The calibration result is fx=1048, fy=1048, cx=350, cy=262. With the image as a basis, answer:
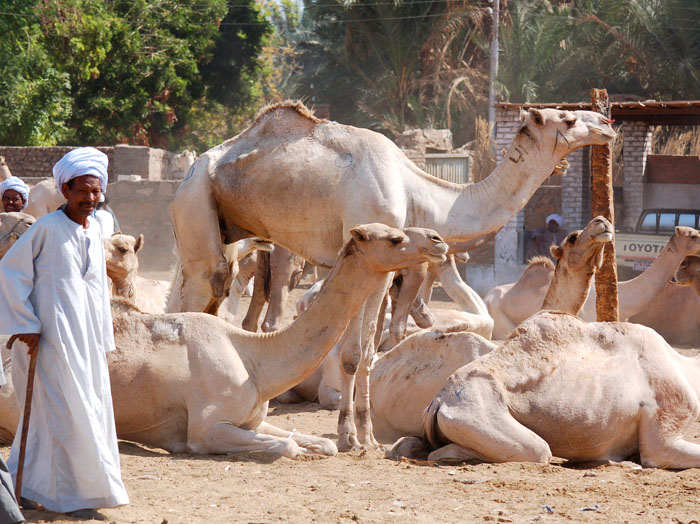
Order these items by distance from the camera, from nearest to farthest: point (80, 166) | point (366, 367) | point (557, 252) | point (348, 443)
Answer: point (80, 166)
point (348, 443)
point (366, 367)
point (557, 252)

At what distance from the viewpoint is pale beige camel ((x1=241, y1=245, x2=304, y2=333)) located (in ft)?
35.0

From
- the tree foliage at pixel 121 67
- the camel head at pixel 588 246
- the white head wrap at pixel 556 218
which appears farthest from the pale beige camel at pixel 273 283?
the tree foliage at pixel 121 67

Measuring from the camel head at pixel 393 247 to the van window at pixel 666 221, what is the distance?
1323 cm

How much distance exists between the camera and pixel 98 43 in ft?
94.1

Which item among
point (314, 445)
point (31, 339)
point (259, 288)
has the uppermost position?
point (31, 339)

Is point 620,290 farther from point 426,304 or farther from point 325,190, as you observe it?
point 325,190

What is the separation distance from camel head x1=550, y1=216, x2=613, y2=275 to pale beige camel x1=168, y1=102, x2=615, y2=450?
51cm

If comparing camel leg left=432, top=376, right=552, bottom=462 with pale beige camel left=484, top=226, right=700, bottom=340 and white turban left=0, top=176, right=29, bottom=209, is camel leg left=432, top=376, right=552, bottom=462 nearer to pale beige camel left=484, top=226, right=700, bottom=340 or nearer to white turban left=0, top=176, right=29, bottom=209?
white turban left=0, top=176, right=29, bottom=209

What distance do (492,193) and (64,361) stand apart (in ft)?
13.7

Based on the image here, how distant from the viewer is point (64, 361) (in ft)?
15.4

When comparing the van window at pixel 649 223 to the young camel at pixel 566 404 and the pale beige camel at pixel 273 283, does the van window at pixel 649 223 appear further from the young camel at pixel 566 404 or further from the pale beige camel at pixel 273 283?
the young camel at pixel 566 404

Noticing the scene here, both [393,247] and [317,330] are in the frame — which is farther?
[317,330]

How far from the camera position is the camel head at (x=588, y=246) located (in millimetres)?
7902

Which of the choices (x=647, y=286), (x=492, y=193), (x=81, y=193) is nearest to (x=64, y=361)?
(x=81, y=193)
